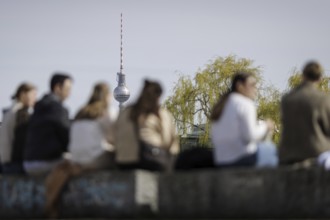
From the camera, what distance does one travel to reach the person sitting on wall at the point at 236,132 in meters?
9.20

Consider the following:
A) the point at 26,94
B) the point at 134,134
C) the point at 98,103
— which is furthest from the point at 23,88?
the point at 134,134

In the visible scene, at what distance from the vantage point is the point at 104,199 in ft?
31.7

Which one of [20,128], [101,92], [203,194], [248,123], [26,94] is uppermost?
[26,94]

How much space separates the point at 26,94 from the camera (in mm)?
10719

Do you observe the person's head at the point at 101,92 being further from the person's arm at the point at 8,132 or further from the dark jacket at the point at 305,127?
the dark jacket at the point at 305,127

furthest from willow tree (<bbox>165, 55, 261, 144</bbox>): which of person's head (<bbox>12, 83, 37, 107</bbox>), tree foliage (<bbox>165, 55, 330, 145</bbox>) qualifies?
person's head (<bbox>12, 83, 37, 107</bbox>)

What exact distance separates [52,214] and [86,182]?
1.89 ft

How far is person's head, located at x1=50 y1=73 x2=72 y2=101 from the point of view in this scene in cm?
1033

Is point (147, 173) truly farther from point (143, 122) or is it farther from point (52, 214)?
point (52, 214)

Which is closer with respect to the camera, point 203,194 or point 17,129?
point 203,194

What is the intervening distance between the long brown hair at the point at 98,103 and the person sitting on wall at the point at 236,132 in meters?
1.22

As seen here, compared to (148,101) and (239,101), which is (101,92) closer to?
(148,101)

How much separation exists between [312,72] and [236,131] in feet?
3.58

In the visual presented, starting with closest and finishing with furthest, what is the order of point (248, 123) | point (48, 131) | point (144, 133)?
point (248, 123)
point (144, 133)
point (48, 131)
